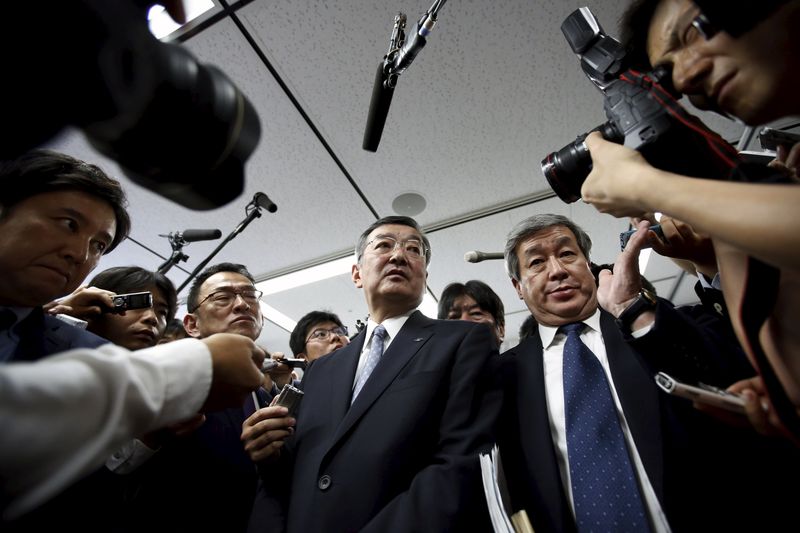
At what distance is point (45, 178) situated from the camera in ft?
2.73

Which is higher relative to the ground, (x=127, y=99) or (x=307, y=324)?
(x=307, y=324)

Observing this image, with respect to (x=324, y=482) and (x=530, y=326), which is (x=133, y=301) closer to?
(x=324, y=482)

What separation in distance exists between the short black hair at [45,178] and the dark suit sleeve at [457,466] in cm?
98

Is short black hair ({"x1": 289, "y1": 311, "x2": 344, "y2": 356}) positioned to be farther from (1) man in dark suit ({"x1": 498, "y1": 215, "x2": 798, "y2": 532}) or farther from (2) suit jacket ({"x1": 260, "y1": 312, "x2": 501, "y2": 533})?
Result: (1) man in dark suit ({"x1": 498, "y1": 215, "x2": 798, "y2": 532})

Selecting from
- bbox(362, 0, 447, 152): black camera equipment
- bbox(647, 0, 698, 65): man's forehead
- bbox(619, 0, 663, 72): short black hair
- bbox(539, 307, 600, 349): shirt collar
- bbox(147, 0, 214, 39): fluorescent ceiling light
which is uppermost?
bbox(147, 0, 214, 39): fluorescent ceiling light

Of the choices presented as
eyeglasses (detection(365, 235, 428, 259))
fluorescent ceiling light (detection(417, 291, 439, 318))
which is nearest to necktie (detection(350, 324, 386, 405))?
eyeglasses (detection(365, 235, 428, 259))

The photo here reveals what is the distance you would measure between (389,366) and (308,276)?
196 cm

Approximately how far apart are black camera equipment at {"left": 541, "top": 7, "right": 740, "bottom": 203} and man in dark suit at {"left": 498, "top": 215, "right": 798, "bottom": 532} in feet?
0.88

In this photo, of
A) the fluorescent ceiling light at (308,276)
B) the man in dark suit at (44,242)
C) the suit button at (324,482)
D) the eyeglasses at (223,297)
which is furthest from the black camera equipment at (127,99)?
the fluorescent ceiling light at (308,276)

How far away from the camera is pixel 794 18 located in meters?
0.46

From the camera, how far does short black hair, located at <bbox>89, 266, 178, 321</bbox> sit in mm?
1342

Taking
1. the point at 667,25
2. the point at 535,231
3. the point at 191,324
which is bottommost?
the point at 667,25

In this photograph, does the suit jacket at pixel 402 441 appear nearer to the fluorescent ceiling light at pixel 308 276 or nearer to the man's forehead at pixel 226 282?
the man's forehead at pixel 226 282

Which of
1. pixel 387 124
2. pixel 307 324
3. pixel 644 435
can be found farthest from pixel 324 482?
pixel 307 324
